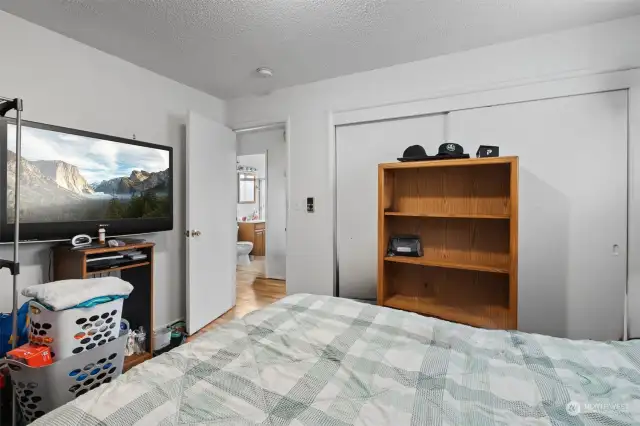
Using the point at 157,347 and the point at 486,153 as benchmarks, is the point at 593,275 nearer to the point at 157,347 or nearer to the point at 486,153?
the point at 486,153

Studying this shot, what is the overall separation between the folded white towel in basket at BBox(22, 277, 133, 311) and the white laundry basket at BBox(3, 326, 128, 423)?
0.27m

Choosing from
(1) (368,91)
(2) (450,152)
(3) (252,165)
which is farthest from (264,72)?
(3) (252,165)

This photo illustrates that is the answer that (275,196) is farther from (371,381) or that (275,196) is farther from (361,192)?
(371,381)

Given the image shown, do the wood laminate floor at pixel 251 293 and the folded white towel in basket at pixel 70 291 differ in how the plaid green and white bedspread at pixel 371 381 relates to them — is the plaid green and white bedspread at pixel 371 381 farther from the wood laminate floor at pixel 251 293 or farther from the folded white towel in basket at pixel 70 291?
the wood laminate floor at pixel 251 293

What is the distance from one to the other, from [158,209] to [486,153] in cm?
258

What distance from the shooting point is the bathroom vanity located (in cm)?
661

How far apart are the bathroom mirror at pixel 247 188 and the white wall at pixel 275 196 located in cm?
211

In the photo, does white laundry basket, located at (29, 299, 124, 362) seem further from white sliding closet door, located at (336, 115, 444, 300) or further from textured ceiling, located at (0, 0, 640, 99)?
white sliding closet door, located at (336, 115, 444, 300)

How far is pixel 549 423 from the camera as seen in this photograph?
0.74 metres

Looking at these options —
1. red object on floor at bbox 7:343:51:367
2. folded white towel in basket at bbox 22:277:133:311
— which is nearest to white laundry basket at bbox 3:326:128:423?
red object on floor at bbox 7:343:51:367

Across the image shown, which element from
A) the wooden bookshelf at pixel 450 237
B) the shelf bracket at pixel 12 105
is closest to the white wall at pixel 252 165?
the wooden bookshelf at pixel 450 237

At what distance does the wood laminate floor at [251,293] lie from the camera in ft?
10.9

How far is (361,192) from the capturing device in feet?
9.29

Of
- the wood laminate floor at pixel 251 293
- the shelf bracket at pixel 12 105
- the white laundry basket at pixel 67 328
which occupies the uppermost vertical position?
the shelf bracket at pixel 12 105
